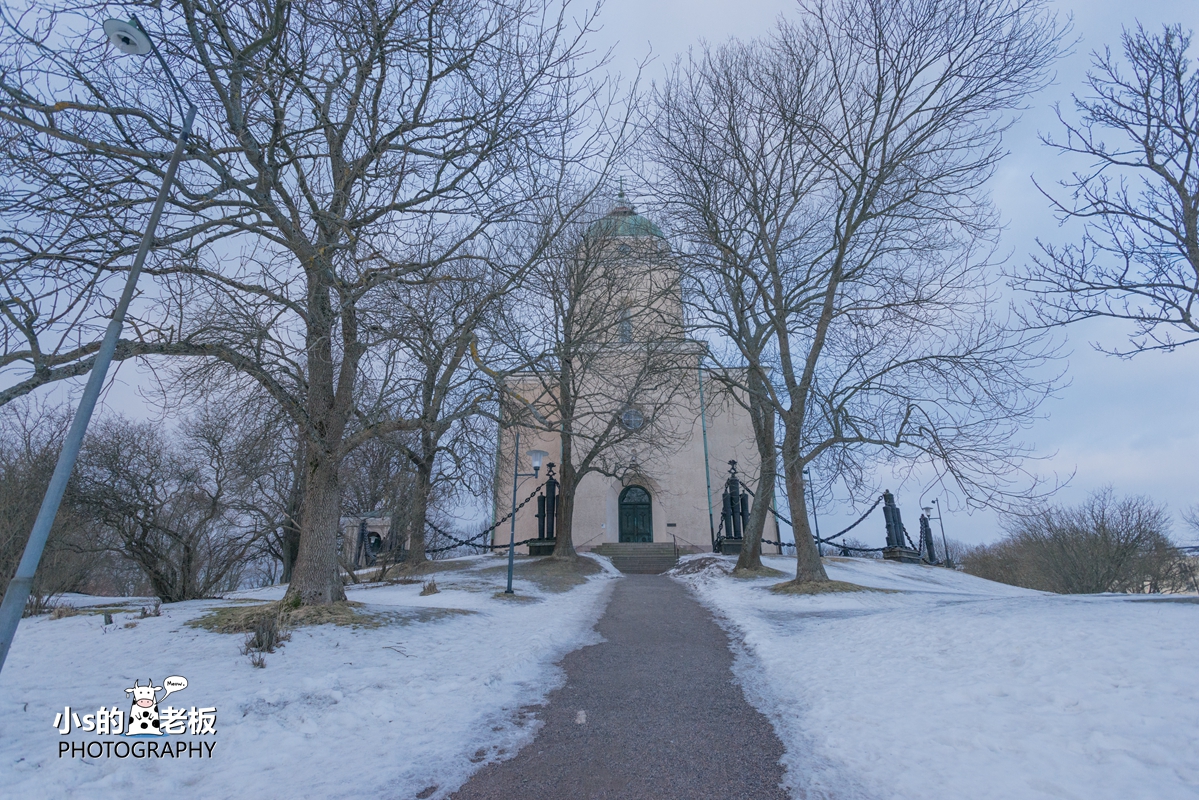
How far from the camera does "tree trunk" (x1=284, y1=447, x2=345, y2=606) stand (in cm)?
730

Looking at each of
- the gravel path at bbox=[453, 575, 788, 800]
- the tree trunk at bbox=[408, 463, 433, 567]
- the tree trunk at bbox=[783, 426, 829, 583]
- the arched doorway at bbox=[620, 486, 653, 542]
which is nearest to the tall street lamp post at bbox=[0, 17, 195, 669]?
the gravel path at bbox=[453, 575, 788, 800]

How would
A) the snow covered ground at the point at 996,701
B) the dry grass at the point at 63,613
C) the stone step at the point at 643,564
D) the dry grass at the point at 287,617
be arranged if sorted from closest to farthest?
the snow covered ground at the point at 996,701
the dry grass at the point at 287,617
the dry grass at the point at 63,613
the stone step at the point at 643,564

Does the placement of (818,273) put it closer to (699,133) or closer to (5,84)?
(699,133)

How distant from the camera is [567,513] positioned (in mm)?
17062

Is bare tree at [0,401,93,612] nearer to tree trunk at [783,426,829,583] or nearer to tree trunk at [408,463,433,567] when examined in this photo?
tree trunk at [408,463,433,567]

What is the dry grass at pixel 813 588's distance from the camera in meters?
10.6

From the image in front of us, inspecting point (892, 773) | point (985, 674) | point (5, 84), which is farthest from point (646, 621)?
point (5, 84)

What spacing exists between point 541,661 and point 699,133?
1012 cm

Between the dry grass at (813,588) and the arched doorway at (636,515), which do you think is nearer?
the dry grass at (813,588)

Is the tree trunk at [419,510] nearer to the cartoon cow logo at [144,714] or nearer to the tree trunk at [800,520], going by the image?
the tree trunk at [800,520]

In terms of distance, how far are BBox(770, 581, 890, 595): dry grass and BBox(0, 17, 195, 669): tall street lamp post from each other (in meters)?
10.3

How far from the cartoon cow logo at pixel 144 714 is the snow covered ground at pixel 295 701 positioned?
181 millimetres

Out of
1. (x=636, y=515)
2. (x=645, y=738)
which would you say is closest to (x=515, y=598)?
(x=645, y=738)

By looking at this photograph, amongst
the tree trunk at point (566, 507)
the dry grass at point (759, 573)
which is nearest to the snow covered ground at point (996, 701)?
the dry grass at point (759, 573)
